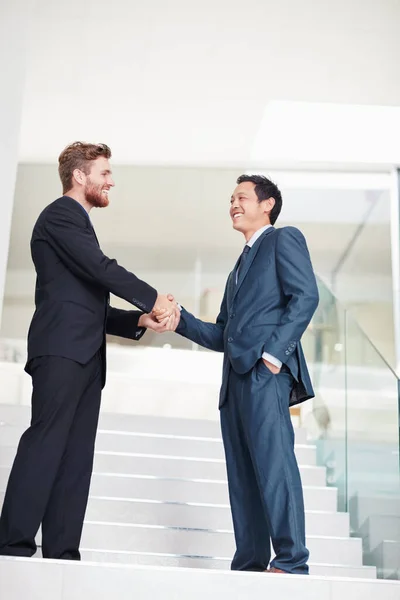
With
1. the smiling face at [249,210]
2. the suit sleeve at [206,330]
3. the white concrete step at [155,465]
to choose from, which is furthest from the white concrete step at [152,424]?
the smiling face at [249,210]

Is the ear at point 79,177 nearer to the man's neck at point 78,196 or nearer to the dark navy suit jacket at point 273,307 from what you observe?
the man's neck at point 78,196

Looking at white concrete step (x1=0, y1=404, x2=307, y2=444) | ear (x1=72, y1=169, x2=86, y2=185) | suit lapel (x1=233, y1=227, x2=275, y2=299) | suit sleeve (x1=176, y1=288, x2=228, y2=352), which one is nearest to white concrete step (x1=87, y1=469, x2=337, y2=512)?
white concrete step (x1=0, y1=404, x2=307, y2=444)

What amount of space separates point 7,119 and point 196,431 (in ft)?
7.64

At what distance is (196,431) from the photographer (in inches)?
206

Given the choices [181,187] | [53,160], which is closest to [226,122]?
[181,187]

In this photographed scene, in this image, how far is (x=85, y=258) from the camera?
3242 mm

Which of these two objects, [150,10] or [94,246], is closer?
[94,246]

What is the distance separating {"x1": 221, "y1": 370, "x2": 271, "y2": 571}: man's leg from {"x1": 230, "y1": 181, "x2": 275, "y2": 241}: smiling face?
0.62m

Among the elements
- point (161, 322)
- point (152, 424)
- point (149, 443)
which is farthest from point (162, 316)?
point (152, 424)

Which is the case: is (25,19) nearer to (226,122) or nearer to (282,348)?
(226,122)

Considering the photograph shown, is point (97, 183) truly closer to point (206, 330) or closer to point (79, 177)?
point (79, 177)

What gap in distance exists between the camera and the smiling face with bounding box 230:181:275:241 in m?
3.52

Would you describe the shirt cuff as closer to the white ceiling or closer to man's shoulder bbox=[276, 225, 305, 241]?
man's shoulder bbox=[276, 225, 305, 241]

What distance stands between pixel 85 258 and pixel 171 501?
1644 mm
